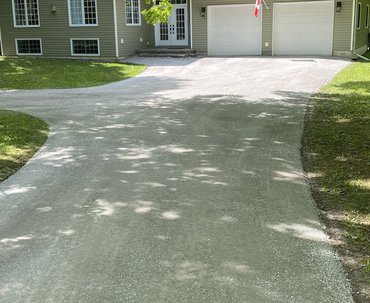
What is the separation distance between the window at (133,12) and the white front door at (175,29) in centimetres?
147

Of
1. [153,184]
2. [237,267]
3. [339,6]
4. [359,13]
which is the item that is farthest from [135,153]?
[359,13]

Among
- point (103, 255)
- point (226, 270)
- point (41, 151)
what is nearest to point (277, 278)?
point (226, 270)

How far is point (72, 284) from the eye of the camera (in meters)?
3.80

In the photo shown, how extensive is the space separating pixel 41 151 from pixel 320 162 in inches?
178

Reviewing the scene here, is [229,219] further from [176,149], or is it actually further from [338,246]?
[176,149]

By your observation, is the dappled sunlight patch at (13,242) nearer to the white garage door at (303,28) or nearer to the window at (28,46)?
the white garage door at (303,28)

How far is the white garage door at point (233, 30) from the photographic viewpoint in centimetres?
2409

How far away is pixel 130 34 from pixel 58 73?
631cm

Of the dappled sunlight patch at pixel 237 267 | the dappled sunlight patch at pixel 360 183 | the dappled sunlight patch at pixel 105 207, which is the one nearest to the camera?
the dappled sunlight patch at pixel 237 267

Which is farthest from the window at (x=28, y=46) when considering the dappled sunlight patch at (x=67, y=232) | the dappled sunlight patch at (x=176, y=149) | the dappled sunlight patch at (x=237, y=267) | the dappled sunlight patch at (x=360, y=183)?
the dappled sunlight patch at (x=237, y=267)

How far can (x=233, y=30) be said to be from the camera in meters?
24.5

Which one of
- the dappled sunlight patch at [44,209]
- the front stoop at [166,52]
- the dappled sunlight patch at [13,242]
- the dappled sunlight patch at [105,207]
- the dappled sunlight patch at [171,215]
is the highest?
the front stoop at [166,52]

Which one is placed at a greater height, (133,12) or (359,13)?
(133,12)

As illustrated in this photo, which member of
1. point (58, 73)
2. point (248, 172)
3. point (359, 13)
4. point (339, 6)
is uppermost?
point (339, 6)
